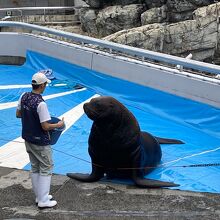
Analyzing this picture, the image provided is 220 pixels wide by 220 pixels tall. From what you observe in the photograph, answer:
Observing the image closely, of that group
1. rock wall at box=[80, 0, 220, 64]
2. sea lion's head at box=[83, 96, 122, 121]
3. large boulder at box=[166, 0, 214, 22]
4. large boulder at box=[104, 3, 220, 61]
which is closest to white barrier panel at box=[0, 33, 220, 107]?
sea lion's head at box=[83, 96, 122, 121]

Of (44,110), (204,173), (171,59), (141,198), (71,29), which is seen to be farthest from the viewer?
(71,29)

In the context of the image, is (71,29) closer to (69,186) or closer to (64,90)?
(64,90)

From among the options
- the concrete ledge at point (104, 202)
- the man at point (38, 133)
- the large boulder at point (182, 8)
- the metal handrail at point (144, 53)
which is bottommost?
the concrete ledge at point (104, 202)

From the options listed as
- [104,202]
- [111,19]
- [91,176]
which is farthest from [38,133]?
[111,19]

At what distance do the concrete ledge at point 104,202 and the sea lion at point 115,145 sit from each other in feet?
0.55

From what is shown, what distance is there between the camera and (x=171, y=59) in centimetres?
820

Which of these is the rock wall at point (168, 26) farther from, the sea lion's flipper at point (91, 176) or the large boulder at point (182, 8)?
the sea lion's flipper at point (91, 176)

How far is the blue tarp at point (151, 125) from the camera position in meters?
5.99

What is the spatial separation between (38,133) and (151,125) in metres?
3.69

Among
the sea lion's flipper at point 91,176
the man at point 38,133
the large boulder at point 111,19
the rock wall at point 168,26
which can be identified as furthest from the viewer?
the large boulder at point 111,19

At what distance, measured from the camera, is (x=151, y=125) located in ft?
25.9

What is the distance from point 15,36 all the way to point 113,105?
846 cm

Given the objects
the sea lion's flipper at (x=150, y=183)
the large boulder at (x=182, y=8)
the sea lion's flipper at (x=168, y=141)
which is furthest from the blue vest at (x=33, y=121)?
the large boulder at (x=182, y=8)

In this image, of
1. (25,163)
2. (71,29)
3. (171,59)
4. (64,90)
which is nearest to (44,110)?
(25,163)
